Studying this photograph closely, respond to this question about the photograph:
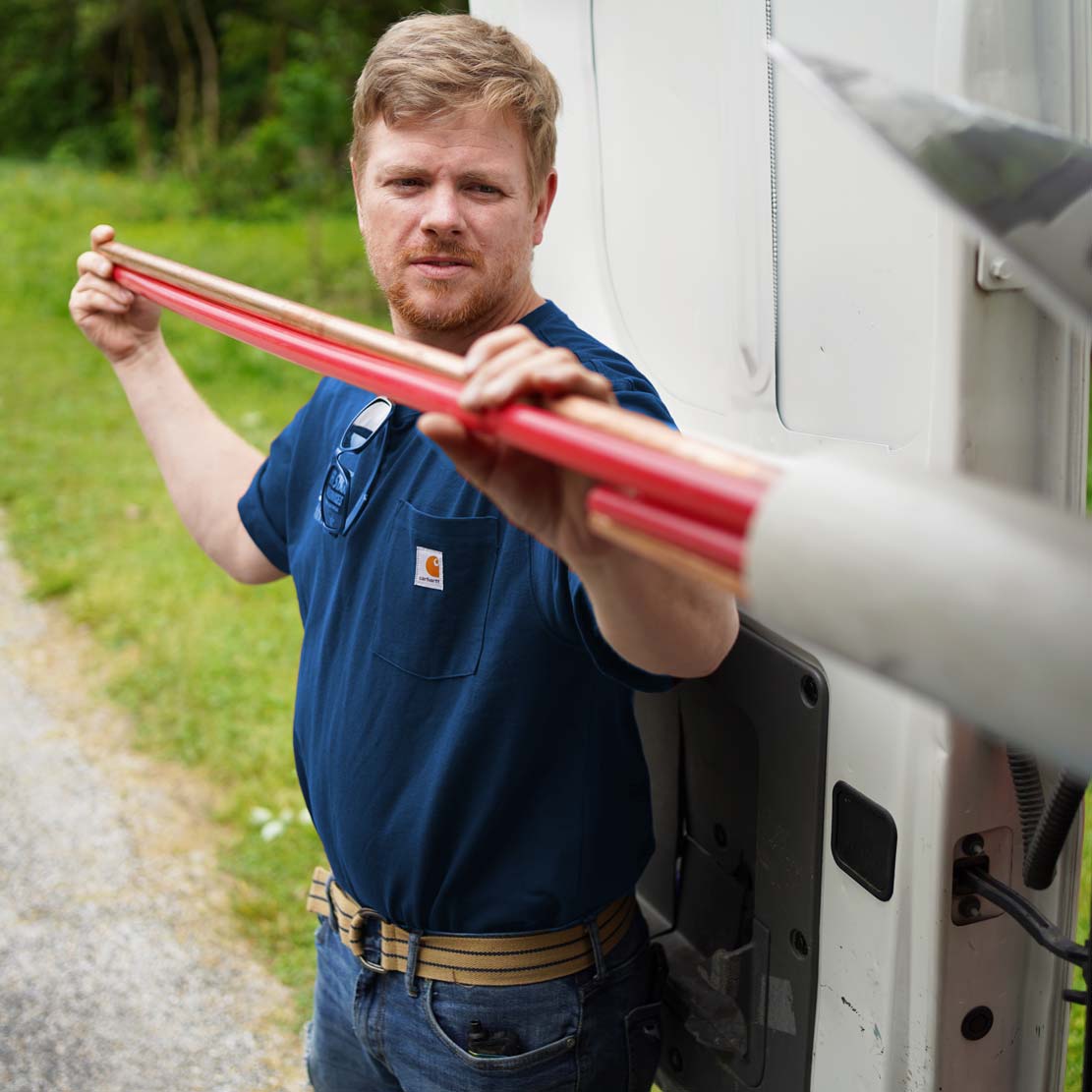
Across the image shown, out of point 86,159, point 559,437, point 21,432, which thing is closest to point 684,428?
point 559,437

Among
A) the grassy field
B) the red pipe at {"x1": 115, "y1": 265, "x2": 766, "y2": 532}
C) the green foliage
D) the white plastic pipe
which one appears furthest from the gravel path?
the green foliage

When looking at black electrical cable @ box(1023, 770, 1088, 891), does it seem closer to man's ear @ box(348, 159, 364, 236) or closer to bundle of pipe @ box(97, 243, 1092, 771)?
bundle of pipe @ box(97, 243, 1092, 771)

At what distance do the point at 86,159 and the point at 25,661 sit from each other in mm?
23075

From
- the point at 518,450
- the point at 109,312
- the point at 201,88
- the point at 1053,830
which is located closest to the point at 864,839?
the point at 1053,830

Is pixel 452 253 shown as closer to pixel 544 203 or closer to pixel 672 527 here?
pixel 544 203

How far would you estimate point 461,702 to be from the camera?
1.61m

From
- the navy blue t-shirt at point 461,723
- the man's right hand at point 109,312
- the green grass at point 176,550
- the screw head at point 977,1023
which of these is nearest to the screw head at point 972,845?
the screw head at point 977,1023

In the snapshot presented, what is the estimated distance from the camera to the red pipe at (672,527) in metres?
0.75

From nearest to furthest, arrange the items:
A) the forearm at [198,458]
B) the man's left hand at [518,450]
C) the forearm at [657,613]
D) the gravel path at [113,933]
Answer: the man's left hand at [518,450] < the forearm at [657,613] < the forearm at [198,458] < the gravel path at [113,933]

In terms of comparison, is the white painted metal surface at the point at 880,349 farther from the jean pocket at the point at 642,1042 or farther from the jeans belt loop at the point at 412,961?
the jeans belt loop at the point at 412,961

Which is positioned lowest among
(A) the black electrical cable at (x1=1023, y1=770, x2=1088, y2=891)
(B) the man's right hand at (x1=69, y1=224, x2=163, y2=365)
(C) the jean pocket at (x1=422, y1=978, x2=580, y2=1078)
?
(C) the jean pocket at (x1=422, y1=978, x2=580, y2=1078)

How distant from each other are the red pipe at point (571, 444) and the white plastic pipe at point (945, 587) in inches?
1.5

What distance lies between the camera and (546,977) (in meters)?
1.71

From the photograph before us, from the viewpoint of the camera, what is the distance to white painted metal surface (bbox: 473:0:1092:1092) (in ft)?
3.92
